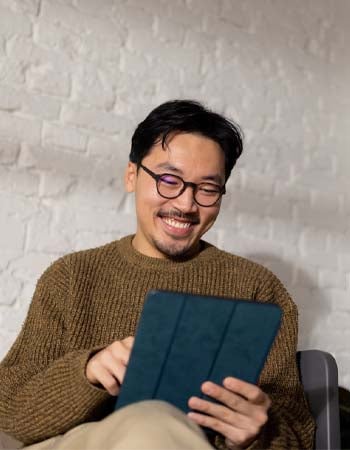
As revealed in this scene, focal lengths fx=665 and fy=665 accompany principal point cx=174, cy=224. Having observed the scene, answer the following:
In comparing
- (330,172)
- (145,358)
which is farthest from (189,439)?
(330,172)

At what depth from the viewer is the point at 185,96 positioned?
6.64 feet

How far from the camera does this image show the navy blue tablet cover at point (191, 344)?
2.97 feet

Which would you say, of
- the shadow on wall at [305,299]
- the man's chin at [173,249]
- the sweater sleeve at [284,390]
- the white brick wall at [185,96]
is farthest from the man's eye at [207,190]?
the shadow on wall at [305,299]

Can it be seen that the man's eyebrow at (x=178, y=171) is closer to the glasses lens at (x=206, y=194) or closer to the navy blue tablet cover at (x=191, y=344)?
the glasses lens at (x=206, y=194)

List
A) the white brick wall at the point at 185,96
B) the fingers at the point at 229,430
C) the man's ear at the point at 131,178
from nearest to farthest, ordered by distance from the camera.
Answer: the fingers at the point at 229,430
the man's ear at the point at 131,178
the white brick wall at the point at 185,96

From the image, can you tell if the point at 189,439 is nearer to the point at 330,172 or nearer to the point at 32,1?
the point at 32,1

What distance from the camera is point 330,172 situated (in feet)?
7.62

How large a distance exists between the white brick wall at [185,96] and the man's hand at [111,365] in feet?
2.51

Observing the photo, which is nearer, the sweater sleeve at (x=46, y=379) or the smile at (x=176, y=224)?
the sweater sleeve at (x=46, y=379)

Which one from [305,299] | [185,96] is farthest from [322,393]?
[185,96]

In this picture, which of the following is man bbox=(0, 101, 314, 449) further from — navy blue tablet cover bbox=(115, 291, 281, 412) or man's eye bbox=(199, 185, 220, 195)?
navy blue tablet cover bbox=(115, 291, 281, 412)

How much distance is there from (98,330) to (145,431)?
55 centimetres

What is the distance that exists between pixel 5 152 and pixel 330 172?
1151 millimetres

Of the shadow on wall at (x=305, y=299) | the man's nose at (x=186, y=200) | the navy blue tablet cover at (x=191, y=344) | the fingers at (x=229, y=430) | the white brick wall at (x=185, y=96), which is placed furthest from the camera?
the shadow on wall at (x=305, y=299)
